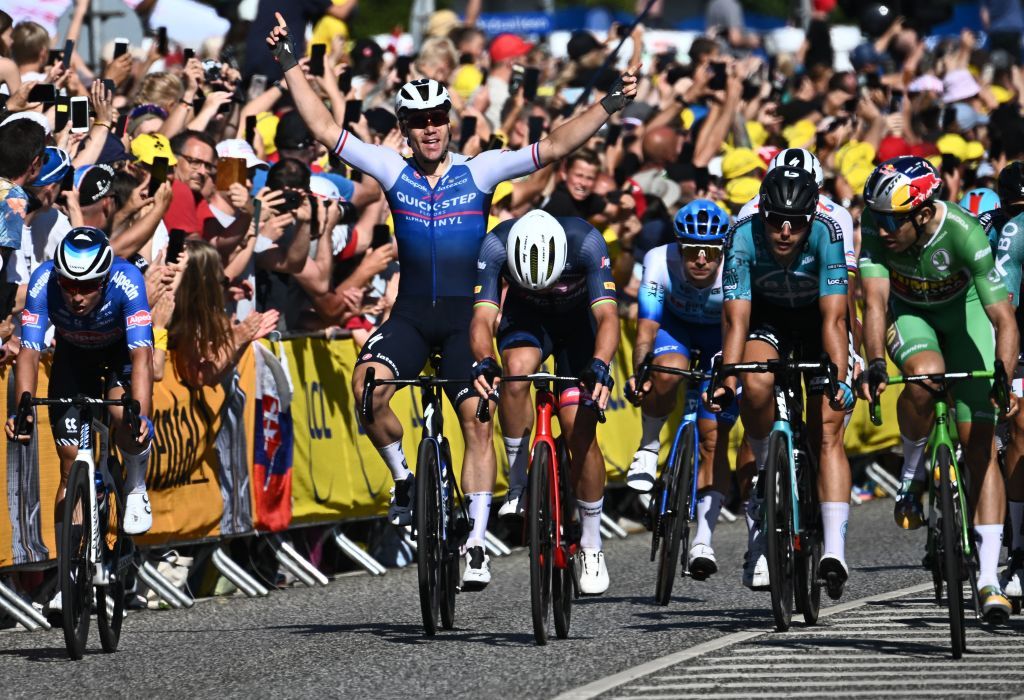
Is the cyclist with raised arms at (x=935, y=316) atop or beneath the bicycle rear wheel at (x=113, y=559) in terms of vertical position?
atop

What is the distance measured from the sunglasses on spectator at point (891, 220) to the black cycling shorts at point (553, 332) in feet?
4.81

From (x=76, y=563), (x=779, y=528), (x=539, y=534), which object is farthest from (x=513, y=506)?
(x=76, y=563)

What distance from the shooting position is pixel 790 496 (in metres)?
9.48

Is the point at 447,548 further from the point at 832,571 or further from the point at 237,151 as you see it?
the point at 237,151

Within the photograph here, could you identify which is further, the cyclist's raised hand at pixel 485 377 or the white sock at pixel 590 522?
the white sock at pixel 590 522

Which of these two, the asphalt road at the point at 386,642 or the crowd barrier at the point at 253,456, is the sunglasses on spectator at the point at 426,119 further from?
the asphalt road at the point at 386,642

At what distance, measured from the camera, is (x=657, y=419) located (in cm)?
1245

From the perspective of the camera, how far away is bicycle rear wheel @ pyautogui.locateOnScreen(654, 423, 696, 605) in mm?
11016

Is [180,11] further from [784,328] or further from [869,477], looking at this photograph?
[784,328]

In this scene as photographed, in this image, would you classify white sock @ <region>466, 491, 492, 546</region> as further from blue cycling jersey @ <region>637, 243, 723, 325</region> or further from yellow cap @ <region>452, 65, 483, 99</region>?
yellow cap @ <region>452, 65, 483, 99</region>

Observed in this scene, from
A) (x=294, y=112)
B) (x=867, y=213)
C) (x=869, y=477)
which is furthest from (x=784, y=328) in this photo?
(x=869, y=477)

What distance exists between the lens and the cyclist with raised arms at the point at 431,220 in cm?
1010

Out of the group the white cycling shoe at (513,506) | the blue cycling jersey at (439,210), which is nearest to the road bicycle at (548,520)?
the white cycling shoe at (513,506)

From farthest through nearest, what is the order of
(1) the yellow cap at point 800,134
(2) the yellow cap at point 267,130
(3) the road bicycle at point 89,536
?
(1) the yellow cap at point 800,134 → (2) the yellow cap at point 267,130 → (3) the road bicycle at point 89,536
